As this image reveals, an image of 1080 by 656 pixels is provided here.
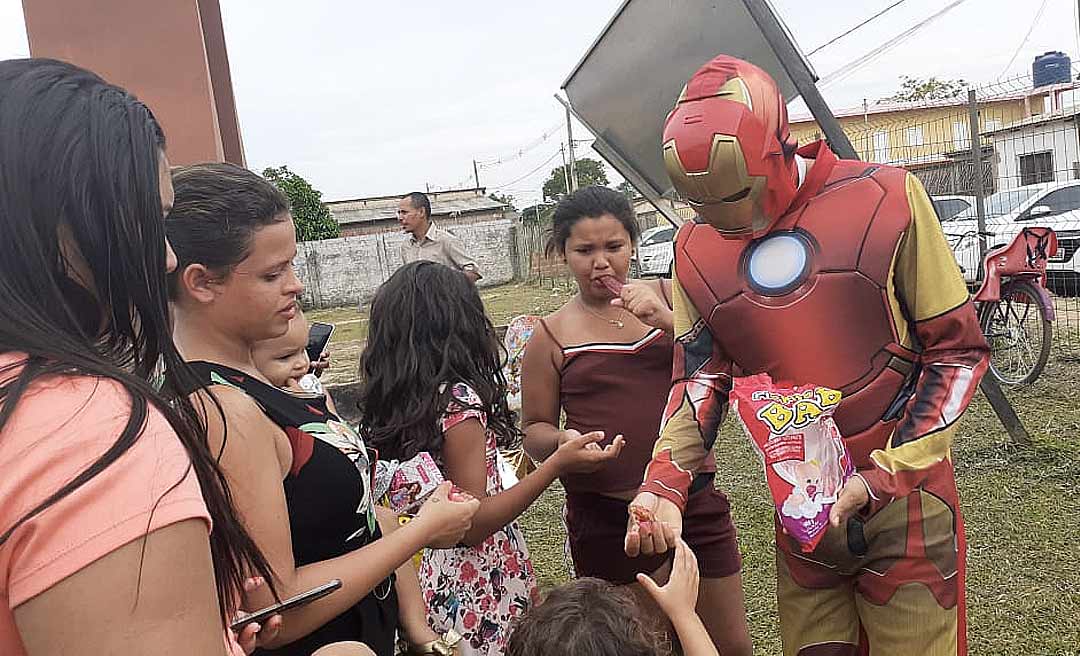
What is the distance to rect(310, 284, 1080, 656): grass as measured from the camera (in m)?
3.36

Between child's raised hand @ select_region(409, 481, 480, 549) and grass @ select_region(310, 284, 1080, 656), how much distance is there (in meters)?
2.10

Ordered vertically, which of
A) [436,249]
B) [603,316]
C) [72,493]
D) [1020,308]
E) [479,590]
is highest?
[436,249]

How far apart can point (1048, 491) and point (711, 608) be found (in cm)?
294

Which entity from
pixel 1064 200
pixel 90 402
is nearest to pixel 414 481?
pixel 90 402

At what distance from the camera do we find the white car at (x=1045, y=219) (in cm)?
998

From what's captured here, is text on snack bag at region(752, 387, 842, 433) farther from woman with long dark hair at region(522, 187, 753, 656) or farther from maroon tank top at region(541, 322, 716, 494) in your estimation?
maroon tank top at region(541, 322, 716, 494)

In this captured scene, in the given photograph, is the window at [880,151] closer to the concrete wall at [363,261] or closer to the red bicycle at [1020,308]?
the red bicycle at [1020,308]

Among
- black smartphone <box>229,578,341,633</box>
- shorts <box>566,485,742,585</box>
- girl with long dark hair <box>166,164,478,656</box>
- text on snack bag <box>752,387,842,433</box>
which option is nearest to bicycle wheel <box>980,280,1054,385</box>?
shorts <box>566,485,742,585</box>

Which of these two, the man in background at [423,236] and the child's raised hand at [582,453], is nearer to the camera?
the child's raised hand at [582,453]

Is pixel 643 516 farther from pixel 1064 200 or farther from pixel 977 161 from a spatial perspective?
pixel 1064 200

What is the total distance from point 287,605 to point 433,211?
129ft

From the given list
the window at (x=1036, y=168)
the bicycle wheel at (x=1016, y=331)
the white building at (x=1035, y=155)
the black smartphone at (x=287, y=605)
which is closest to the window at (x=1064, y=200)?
the white building at (x=1035, y=155)

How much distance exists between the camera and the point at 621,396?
2.64 metres

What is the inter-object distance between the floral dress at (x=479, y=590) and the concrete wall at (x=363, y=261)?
23943mm
